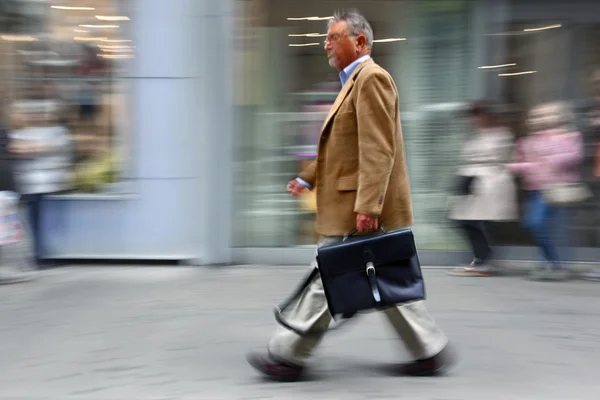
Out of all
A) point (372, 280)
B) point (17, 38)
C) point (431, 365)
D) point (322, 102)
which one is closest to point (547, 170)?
point (322, 102)

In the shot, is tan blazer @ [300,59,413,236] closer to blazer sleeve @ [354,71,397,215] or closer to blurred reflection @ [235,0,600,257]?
blazer sleeve @ [354,71,397,215]

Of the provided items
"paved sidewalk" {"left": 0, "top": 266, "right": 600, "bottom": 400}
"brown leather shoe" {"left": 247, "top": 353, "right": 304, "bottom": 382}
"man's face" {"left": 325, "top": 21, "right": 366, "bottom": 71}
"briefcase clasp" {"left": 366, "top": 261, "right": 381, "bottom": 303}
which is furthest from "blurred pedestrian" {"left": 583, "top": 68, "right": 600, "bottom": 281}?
"brown leather shoe" {"left": 247, "top": 353, "right": 304, "bottom": 382}

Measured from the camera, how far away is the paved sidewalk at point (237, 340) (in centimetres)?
393

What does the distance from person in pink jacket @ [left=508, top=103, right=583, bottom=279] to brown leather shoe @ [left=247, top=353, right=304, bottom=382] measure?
144 inches

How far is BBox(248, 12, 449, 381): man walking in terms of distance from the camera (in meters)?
3.72

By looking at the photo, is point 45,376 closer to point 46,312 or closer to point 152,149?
point 46,312

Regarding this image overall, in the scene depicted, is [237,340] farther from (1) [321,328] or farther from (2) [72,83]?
(2) [72,83]

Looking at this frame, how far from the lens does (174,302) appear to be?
5.85 metres

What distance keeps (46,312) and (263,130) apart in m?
2.85

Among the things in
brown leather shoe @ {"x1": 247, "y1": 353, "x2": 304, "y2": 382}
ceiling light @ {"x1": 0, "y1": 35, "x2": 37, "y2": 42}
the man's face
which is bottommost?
brown leather shoe @ {"x1": 247, "y1": 353, "x2": 304, "y2": 382}

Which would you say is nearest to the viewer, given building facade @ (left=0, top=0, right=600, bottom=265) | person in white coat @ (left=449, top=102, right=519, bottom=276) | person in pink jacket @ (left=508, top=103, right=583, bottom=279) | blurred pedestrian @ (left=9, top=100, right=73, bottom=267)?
person in pink jacket @ (left=508, top=103, right=583, bottom=279)

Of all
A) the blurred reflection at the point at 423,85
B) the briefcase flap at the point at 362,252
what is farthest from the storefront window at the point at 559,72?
the briefcase flap at the point at 362,252

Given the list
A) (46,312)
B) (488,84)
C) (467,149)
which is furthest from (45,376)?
(488,84)

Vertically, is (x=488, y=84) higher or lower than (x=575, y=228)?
higher
